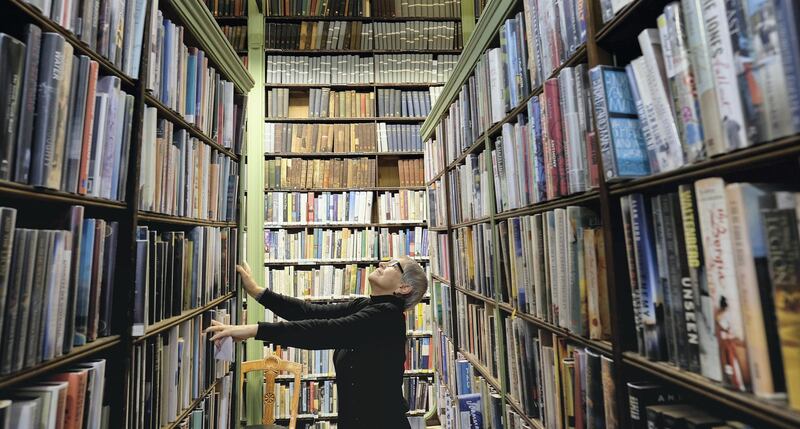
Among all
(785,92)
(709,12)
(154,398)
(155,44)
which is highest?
(155,44)

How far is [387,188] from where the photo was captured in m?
3.50

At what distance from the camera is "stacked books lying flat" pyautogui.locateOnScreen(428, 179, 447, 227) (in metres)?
2.69

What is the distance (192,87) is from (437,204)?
5.75 ft

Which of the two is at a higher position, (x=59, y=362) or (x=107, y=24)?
(x=107, y=24)

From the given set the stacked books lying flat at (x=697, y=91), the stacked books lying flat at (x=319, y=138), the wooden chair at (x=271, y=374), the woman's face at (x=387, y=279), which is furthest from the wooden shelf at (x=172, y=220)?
the stacked books lying flat at (x=319, y=138)

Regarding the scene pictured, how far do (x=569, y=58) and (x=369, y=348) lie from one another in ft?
4.46

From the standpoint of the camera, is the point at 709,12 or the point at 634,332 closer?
the point at 709,12

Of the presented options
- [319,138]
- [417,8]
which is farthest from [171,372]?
[417,8]

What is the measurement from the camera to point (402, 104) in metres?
3.65

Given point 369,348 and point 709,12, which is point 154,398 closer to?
point 369,348

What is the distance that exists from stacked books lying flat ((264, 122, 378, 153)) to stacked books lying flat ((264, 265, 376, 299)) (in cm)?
99

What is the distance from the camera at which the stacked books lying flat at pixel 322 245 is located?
3.36 metres

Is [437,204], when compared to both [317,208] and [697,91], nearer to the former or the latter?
[317,208]

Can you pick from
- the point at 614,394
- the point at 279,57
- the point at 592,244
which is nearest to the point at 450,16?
the point at 279,57
